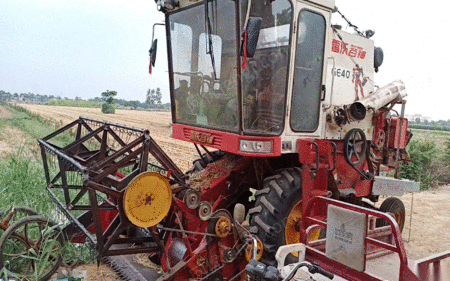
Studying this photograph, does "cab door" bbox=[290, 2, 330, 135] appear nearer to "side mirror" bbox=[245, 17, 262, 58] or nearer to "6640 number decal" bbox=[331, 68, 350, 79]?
"6640 number decal" bbox=[331, 68, 350, 79]

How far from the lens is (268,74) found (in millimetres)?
3627

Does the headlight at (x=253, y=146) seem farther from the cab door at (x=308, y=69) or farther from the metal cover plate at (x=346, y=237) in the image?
the metal cover plate at (x=346, y=237)

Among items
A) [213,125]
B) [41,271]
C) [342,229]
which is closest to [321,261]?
[342,229]

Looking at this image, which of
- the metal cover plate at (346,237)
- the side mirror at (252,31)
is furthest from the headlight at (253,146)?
the metal cover plate at (346,237)

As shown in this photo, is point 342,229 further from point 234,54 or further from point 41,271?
point 41,271

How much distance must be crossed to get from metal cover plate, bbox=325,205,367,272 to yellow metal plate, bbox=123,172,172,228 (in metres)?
1.25

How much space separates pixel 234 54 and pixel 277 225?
171 centimetres

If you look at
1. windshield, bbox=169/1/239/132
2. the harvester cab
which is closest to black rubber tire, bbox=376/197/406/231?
the harvester cab

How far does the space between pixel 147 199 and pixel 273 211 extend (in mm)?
1298

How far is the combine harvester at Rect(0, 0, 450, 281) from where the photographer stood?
2.77 m

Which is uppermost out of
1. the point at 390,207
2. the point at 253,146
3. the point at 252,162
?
the point at 253,146

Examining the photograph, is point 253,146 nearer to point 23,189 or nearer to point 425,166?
point 23,189

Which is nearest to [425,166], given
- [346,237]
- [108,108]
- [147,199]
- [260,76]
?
[260,76]

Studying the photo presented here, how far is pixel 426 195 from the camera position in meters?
8.70
